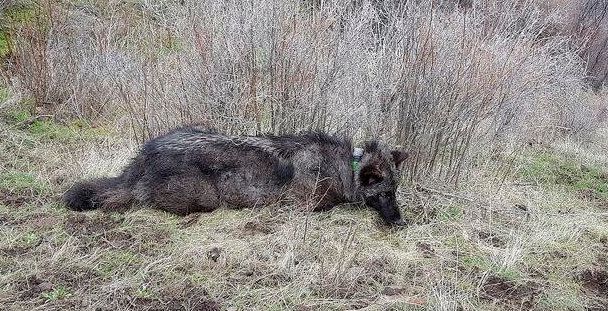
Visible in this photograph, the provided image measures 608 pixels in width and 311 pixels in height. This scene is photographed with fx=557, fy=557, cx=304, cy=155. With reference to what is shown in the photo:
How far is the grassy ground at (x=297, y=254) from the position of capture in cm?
437

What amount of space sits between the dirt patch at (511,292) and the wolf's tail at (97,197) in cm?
358

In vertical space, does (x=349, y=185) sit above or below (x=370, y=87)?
below

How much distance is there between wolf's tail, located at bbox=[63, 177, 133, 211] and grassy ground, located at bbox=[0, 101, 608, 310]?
0.54ft

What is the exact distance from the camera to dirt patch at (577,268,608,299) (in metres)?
5.04

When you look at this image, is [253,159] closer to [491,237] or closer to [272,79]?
[272,79]

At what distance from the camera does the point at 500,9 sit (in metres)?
7.61

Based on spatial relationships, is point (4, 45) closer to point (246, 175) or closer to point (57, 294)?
point (246, 175)

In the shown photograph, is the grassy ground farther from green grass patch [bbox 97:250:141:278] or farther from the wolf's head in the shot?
the wolf's head

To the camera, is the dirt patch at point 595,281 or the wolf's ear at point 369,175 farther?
the wolf's ear at point 369,175

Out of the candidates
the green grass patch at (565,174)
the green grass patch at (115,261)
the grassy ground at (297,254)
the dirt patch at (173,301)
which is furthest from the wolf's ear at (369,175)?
the green grass patch at (565,174)

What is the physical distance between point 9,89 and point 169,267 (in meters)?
6.05

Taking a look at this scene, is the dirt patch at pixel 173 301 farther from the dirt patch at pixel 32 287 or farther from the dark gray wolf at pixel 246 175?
the dark gray wolf at pixel 246 175

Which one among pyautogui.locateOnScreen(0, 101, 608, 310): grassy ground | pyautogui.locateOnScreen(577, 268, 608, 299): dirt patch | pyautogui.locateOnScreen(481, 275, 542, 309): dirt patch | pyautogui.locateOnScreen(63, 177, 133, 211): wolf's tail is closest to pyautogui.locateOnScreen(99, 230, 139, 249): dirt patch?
pyautogui.locateOnScreen(0, 101, 608, 310): grassy ground

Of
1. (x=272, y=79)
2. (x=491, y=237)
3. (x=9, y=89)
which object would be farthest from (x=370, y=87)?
(x=9, y=89)
